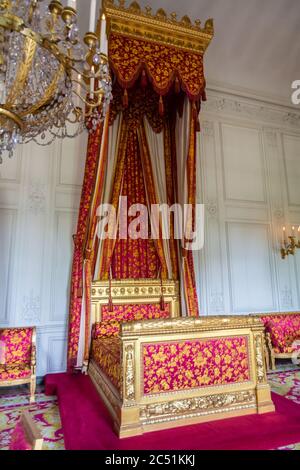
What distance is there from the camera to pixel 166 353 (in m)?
2.13

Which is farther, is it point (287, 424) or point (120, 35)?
point (120, 35)

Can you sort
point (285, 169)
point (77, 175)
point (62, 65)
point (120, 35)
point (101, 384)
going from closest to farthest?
point (62, 65) → point (101, 384) → point (120, 35) → point (77, 175) → point (285, 169)

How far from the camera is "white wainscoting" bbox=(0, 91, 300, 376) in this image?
348 centimetres

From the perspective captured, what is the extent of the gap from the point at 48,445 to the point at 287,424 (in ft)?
5.21

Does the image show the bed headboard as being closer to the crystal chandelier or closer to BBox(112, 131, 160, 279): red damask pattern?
BBox(112, 131, 160, 279): red damask pattern

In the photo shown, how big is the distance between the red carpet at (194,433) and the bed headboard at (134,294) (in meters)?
1.29

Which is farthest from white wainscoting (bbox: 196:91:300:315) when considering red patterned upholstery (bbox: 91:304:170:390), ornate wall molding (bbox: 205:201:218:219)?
red patterned upholstery (bbox: 91:304:170:390)

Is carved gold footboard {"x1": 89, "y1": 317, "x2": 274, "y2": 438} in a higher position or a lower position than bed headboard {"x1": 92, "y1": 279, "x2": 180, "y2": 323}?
lower

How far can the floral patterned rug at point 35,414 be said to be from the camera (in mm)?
2029

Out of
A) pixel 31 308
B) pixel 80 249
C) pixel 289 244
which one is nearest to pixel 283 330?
pixel 289 244

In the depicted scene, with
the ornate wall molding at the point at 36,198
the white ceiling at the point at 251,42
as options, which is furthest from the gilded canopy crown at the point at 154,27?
the ornate wall molding at the point at 36,198

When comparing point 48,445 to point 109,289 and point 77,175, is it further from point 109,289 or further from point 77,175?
point 77,175

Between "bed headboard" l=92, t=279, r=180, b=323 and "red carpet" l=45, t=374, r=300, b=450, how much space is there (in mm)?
1290
